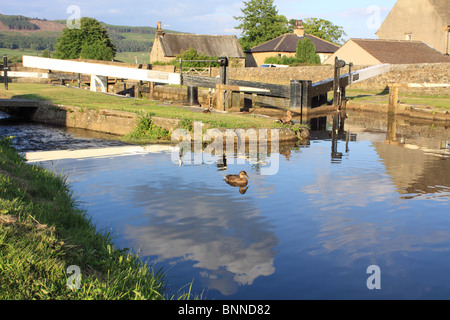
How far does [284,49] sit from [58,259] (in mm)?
65028

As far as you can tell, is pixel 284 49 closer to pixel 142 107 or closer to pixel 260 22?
pixel 260 22

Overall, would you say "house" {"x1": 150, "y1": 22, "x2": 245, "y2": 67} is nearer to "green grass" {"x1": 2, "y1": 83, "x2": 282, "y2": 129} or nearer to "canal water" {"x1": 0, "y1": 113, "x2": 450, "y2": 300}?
"green grass" {"x1": 2, "y1": 83, "x2": 282, "y2": 129}

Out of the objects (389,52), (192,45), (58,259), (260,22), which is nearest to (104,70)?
(58,259)

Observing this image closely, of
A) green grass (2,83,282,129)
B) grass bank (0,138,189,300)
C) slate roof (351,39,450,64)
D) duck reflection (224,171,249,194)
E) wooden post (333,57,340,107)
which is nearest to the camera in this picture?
grass bank (0,138,189,300)

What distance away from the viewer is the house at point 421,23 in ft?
153

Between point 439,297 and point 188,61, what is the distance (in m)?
45.1

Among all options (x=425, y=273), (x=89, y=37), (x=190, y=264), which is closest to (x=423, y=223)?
(x=425, y=273)

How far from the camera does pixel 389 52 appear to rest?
143 ft

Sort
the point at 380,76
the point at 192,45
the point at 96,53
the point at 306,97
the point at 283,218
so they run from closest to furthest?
the point at 283,218 → the point at 306,97 → the point at 380,76 → the point at 96,53 → the point at 192,45

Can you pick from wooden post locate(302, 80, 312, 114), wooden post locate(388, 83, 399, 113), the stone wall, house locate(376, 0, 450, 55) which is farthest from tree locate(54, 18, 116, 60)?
wooden post locate(388, 83, 399, 113)

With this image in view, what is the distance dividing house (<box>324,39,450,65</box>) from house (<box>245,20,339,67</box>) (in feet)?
65.4

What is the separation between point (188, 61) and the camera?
48.2 metres

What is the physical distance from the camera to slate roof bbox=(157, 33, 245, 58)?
219 feet

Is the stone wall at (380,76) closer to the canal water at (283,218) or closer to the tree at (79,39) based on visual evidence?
the canal water at (283,218)
